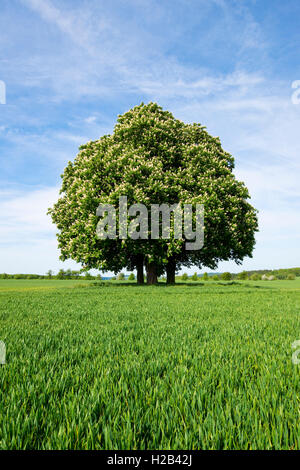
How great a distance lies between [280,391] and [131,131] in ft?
85.4

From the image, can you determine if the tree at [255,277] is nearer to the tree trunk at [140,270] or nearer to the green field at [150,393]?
the tree trunk at [140,270]

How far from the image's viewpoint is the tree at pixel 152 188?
2338cm

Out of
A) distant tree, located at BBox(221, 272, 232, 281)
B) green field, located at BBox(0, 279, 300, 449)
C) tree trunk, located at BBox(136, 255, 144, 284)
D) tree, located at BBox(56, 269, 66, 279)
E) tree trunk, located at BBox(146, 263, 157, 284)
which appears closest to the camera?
green field, located at BBox(0, 279, 300, 449)

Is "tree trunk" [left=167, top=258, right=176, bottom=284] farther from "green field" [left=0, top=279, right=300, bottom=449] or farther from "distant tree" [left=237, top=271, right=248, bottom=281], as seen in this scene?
"distant tree" [left=237, top=271, right=248, bottom=281]

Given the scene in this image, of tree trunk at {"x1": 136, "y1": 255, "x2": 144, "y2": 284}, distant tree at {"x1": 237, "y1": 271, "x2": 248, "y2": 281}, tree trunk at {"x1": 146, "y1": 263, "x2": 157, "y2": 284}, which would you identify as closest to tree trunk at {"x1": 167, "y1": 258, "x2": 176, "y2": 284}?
tree trunk at {"x1": 136, "y1": 255, "x2": 144, "y2": 284}

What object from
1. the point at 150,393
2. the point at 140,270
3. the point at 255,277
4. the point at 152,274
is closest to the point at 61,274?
the point at 140,270

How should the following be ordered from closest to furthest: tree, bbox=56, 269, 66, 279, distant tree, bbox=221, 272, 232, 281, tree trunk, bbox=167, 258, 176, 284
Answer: tree trunk, bbox=167, 258, 176, 284, distant tree, bbox=221, 272, 232, 281, tree, bbox=56, 269, 66, 279

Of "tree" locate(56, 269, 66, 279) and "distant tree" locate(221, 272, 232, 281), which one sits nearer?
"distant tree" locate(221, 272, 232, 281)

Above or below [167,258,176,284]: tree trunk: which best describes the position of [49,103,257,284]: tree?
above

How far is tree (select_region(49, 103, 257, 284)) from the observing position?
76.7ft

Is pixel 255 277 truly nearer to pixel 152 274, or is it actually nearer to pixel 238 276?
pixel 238 276

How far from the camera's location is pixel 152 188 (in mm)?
22875
